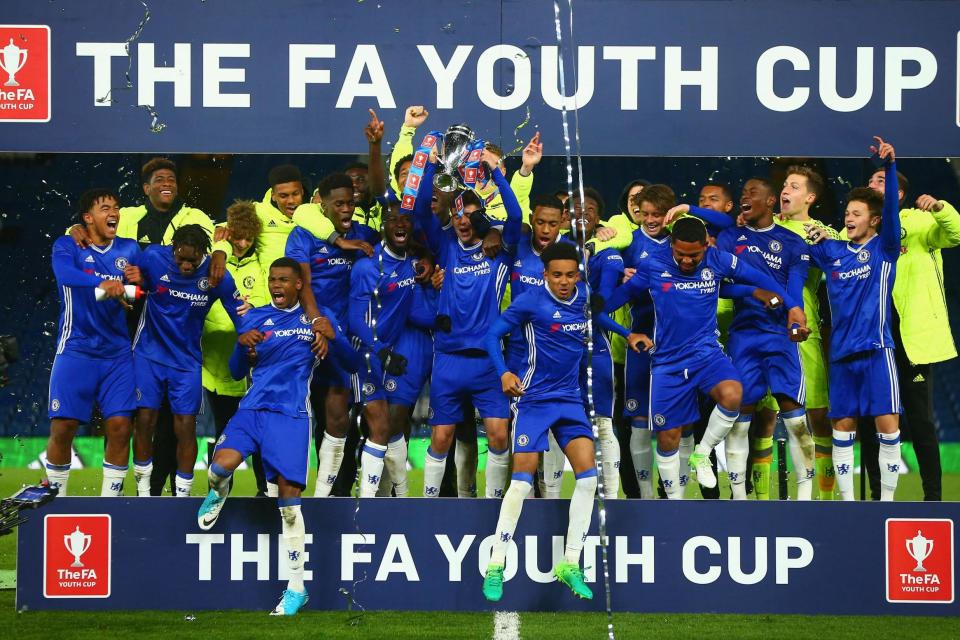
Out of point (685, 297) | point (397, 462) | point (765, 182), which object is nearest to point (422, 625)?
point (397, 462)

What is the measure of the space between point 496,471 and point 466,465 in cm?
36

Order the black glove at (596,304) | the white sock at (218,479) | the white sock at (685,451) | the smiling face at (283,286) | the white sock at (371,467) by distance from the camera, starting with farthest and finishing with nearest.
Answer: the white sock at (685,451), the white sock at (371,467), the black glove at (596,304), the smiling face at (283,286), the white sock at (218,479)

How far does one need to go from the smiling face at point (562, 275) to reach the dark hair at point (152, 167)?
2166mm

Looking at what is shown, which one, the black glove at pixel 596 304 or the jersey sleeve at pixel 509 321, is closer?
the jersey sleeve at pixel 509 321

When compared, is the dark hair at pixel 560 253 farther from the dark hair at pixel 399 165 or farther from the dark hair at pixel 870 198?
the dark hair at pixel 870 198

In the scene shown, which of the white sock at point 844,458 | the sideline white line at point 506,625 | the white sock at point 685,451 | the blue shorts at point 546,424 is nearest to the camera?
the sideline white line at point 506,625

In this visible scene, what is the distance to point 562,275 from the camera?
5824 mm

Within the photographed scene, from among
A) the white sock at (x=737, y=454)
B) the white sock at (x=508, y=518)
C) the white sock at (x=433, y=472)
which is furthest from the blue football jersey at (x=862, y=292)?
the white sock at (x=433, y=472)

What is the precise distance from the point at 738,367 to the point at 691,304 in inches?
19.2

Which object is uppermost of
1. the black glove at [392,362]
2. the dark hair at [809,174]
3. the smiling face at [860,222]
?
the dark hair at [809,174]

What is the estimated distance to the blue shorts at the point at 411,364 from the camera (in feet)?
21.5

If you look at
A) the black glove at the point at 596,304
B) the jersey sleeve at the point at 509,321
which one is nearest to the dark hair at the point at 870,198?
the black glove at the point at 596,304

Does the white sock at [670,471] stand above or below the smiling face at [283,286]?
below

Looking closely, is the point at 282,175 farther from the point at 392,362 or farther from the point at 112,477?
the point at 112,477
